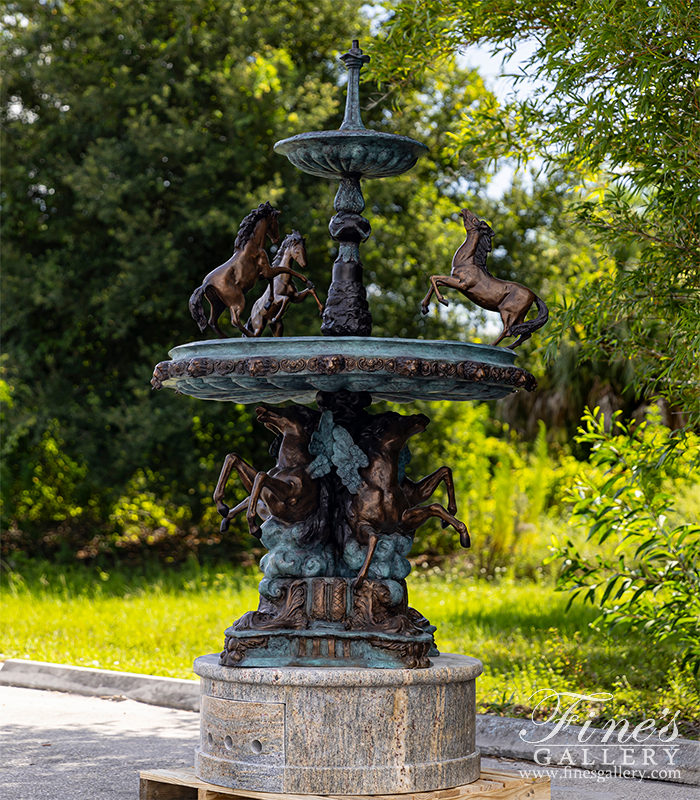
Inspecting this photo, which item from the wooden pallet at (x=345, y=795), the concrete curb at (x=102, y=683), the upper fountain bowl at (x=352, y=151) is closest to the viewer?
the wooden pallet at (x=345, y=795)

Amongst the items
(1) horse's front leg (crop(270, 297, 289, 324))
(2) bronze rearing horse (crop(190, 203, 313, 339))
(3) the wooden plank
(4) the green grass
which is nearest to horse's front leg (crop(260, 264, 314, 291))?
(2) bronze rearing horse (crop(190, 203, 313, 339))

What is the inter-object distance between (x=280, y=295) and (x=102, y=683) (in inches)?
155

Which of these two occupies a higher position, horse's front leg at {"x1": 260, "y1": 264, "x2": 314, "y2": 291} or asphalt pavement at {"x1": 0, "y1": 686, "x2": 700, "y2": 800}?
horse's front leg at {"x1": 260, "y1": 264, "x2": 314, "y2": 291}

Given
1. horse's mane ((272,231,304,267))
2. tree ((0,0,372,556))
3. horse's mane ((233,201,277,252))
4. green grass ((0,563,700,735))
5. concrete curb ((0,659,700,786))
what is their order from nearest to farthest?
1. horse's mane ((233,201,277,252))
2. horse's mane ((272,231,304,267))
3. concrete curb ((0,659,700,786))
4. green grass ((0,563,700,735))
5. tree ((0,0,372,556))

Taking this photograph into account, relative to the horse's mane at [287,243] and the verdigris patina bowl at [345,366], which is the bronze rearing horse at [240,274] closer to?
the horse's mane at [287,243]

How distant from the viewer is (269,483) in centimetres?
460

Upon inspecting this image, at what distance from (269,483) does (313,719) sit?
105 cm

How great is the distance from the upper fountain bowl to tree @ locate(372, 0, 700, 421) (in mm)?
1143

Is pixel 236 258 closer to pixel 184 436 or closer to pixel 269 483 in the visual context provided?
pixel 269 483

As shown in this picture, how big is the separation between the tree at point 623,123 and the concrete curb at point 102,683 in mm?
3616

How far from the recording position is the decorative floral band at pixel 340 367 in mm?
4137

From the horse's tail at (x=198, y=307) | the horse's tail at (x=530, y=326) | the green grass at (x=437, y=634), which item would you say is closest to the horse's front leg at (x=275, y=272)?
the horse's tail at (x=198, y=307)

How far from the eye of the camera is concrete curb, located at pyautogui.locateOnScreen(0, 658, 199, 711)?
23.4 feet

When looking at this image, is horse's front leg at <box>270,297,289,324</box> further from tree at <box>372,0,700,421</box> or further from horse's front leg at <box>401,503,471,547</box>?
tree at <box>372,0,700,421</box>
